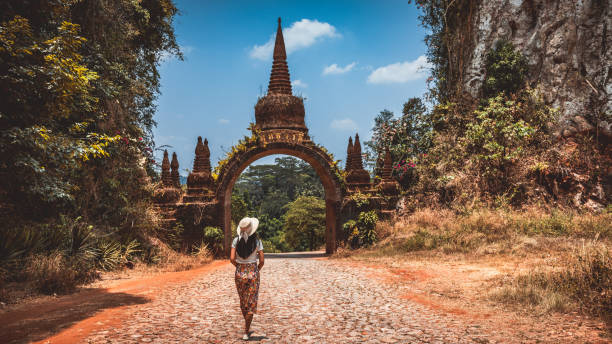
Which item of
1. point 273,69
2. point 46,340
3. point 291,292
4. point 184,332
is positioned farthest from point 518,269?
point 273,69

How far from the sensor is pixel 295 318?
19.8ft

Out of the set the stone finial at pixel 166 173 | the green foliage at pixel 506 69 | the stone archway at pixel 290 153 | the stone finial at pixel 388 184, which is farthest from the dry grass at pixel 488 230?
the stone finial at pixel 166 173

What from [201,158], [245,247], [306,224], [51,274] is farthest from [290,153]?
[306,224]

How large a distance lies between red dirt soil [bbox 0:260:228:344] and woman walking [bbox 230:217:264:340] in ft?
6.92

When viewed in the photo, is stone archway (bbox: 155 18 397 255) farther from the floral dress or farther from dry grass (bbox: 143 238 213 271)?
the floral dress

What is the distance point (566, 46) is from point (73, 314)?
17745mm

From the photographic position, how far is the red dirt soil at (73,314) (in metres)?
5.21

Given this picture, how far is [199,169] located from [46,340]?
1050 cm

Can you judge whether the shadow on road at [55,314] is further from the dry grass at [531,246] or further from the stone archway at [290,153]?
the dry grass at [531,246]

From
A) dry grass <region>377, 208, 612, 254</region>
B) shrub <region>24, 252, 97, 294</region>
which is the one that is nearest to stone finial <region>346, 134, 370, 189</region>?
dry grass <region>377, 208, 612, 254</region>

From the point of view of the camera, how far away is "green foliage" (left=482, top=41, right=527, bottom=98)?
51.7 feet

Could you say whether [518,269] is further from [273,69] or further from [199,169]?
[273,69]

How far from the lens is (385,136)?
69.4 feet

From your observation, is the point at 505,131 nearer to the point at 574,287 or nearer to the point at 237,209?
the point at 574,287
